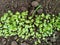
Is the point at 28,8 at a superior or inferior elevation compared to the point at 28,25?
superior

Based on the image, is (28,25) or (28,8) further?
(28,8)

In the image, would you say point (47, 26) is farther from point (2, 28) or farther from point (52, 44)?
point (2, 28)

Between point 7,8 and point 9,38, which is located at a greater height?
point 7,8

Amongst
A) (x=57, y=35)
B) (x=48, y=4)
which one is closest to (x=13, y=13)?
(x=48, y=4)
